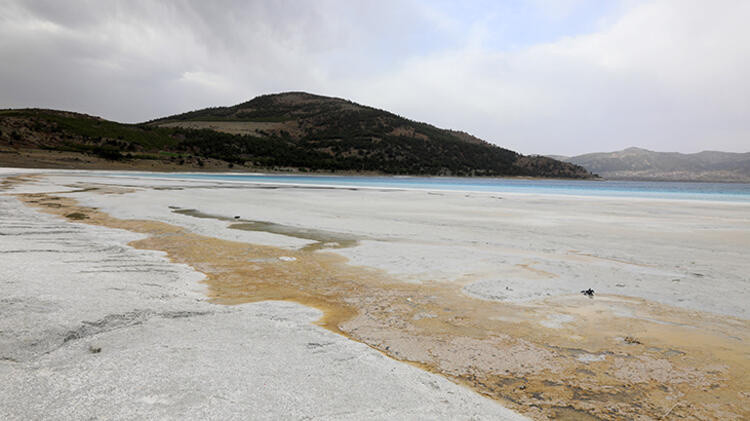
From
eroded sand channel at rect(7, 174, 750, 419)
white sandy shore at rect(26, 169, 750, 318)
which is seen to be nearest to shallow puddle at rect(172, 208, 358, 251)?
white sandy shore at rect(26, 169, 750, 318)

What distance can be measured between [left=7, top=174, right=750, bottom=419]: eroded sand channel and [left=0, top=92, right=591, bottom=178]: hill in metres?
74.6

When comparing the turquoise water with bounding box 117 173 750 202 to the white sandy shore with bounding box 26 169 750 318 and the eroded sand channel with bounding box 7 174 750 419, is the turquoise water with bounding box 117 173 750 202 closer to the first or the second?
the white sandy shore with bounding box 26 169 750 318

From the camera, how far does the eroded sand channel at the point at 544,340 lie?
3289 millimetres

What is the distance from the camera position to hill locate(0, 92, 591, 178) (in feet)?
252

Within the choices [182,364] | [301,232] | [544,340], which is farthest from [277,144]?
[182,364]

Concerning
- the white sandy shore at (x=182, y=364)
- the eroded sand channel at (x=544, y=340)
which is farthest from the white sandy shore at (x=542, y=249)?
the white sandy shore at (x=182, y=364)

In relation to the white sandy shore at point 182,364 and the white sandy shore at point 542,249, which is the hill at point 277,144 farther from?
the white sandy shore at point 182,364

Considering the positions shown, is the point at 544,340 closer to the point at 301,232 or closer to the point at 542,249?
the point at 542,249

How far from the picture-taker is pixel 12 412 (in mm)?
2412

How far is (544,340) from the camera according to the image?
4.43 m

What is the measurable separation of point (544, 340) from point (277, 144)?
119449 mm

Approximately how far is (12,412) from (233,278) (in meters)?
4.15

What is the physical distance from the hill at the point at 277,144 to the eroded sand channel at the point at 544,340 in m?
74.6

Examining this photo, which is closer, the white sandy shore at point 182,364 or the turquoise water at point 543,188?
the white sandy shore at point 182,364
